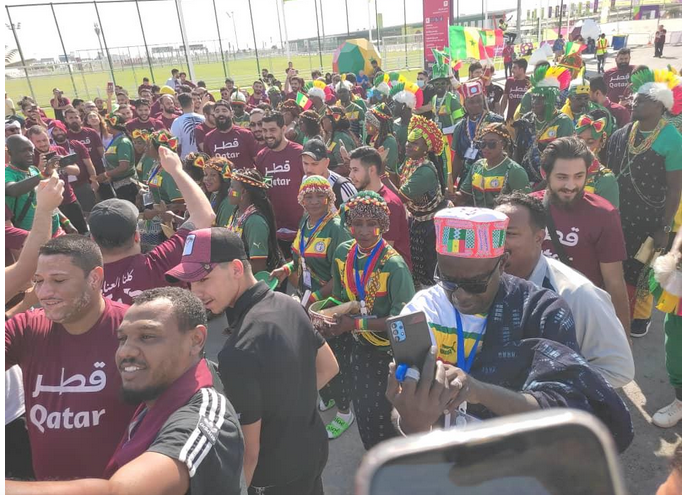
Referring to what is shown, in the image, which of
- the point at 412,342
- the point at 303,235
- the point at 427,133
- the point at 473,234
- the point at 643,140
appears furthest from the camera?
the point at 427,133

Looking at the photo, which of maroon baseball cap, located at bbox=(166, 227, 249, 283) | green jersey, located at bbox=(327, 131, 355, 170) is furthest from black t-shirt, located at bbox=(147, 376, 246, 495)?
green jersey, located at bbox=(327, 131, 355, 170)

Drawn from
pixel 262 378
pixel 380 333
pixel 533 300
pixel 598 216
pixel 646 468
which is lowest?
pixel 646 468

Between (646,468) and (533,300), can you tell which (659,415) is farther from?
(533,300)

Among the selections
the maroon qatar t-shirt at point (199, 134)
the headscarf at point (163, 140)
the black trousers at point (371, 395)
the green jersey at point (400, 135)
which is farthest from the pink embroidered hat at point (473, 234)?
the maroon qatar t-shirt at point (199, 134)

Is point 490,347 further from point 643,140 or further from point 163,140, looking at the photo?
point 163,140

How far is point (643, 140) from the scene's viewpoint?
166 inches

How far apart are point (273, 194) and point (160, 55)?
43.7 m

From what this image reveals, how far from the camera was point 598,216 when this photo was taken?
2.82 metres

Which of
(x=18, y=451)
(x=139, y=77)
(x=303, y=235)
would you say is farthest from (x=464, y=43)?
(x=139, y=77)

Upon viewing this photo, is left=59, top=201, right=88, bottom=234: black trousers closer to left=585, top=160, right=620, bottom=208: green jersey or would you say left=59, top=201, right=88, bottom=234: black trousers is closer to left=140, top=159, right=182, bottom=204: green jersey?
left=140, top=159, right=182, bottom=204: green jersey

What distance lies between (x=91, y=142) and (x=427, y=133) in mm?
6617

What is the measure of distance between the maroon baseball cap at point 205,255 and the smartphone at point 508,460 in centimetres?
180

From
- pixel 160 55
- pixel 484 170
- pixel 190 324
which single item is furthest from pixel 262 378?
pixel 160 55

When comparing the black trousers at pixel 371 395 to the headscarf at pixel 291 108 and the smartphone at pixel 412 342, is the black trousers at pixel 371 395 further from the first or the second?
the headscarf at pixel 291 108
